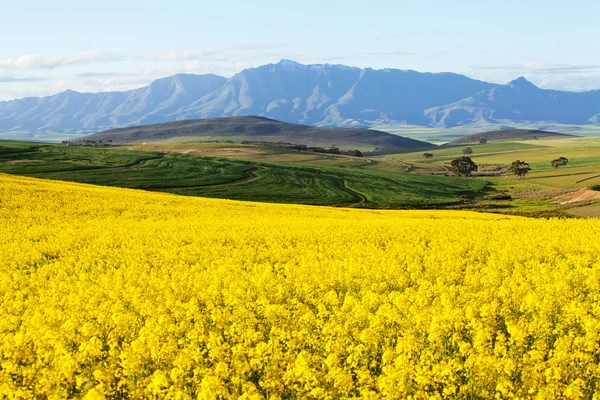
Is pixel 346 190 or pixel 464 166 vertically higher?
pixel 464 166

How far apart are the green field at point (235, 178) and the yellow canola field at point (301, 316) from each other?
62729mm

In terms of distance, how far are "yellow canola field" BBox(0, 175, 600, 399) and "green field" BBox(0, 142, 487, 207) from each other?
62.7m

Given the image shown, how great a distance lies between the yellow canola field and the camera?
926 cm

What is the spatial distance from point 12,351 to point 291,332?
5.63 m

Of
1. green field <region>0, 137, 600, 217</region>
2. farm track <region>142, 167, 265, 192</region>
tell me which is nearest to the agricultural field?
green field <region>0, 137, 600, 217</region>

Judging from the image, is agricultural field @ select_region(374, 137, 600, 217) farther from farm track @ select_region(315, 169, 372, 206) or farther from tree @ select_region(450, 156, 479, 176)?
farm track @ select_region(315, 169, 372, 206)

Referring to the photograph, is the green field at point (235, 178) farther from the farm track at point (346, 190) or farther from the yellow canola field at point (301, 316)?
the yellow canola field at point (301, 316)

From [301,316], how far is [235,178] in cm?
9234

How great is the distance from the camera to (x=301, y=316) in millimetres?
12414

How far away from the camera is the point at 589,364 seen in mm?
9633

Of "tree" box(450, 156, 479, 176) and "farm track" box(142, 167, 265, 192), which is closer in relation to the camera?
"farm track" box(142, 167, 265, 192)

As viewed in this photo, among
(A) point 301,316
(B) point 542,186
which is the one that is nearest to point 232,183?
(B) point 542,186

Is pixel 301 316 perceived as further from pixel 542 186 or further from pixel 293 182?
pixel 542 186

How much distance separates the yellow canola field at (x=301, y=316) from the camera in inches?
364
